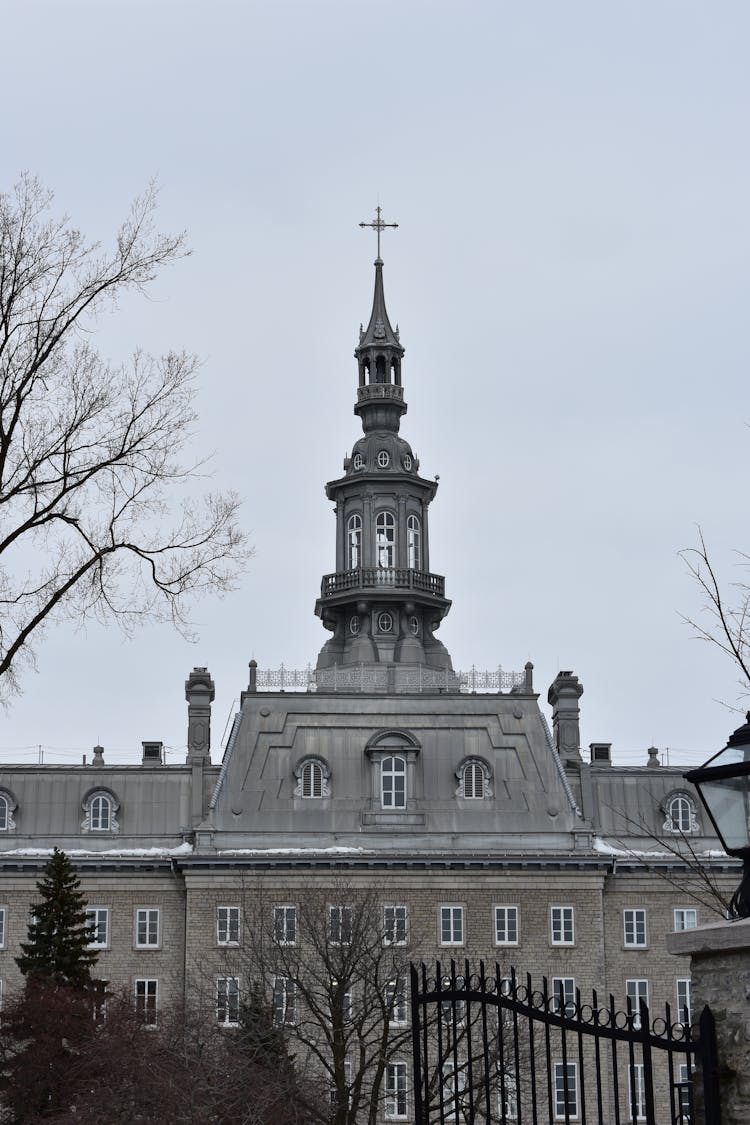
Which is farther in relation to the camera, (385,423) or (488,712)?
(385,423)

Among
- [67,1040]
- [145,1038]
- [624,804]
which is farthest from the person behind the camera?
[624,804]

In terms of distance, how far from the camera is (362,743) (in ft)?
216

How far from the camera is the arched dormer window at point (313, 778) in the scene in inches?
2559

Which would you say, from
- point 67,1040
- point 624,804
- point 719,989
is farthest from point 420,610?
point 719,989

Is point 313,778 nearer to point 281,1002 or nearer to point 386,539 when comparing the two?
point 386,539

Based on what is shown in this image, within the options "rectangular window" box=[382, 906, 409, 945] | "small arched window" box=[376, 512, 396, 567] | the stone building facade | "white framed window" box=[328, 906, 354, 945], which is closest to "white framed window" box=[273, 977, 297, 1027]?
"white framed window" box=[328, 906, 354, 945]

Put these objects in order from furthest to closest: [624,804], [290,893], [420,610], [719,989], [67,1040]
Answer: [420,610], [624,804], [290,893], [67,1040], [719,989]

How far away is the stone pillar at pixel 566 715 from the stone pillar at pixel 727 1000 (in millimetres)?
58511

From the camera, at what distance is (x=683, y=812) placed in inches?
2633

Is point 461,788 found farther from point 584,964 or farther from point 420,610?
point 420,610

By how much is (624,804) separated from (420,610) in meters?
14.9

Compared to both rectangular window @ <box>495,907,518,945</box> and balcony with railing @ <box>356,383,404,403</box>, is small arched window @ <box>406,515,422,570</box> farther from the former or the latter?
rectangular window @ <box>495,907,518,945</box>

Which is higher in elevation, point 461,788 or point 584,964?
point 461,788

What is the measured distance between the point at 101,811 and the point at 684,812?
65.9 ft
